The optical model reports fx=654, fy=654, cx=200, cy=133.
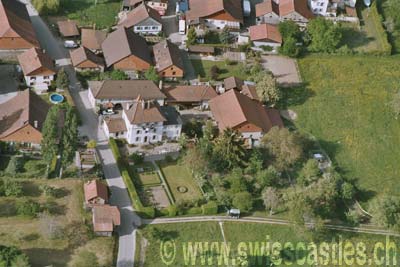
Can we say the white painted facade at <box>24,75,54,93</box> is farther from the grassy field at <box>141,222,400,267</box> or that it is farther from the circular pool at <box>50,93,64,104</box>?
the grassy field at <box>141,222,400,267</box>

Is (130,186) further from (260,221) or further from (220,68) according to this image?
(220,68)

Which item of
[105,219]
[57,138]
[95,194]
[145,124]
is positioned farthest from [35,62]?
[105,219]

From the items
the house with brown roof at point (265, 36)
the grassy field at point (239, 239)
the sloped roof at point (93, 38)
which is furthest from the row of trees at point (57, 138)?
the house with brown roof at point (265, 36)

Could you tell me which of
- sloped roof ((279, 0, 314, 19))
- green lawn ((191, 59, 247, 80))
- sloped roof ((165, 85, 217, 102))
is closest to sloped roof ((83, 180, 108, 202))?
sloped roof ((165, 85, 217, 102))

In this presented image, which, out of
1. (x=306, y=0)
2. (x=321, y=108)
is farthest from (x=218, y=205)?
(x=306, y=0)

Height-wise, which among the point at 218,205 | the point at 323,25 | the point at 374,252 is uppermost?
the point at 323,25

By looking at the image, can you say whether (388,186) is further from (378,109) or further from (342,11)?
(342,11)
